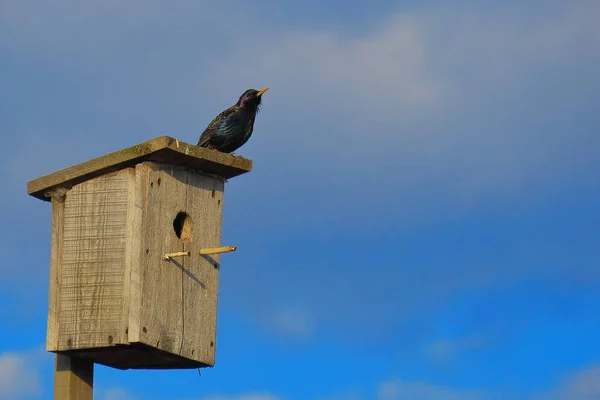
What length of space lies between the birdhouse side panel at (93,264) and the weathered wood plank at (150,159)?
61 mm

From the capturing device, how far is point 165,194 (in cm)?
795

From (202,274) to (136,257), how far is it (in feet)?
1.85

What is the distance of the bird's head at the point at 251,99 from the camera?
941 centimetres

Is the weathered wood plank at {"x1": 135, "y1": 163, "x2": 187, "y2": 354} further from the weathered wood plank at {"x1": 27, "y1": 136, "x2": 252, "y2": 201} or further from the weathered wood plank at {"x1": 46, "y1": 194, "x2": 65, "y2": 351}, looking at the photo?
the weathered wood plank at {"x1": 46, "y1": 194, "x2": 65, "y2": 351}

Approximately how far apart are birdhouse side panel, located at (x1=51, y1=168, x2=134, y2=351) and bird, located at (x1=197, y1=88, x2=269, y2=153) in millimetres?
1264

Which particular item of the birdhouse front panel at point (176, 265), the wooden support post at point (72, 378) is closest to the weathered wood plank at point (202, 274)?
the birdhouse front panel at point (176, 265)

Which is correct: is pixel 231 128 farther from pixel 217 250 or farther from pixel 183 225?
pixel 217 250

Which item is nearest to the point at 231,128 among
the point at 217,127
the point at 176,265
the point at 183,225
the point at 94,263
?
the point at 217,127

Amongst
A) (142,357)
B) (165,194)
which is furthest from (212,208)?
(142,357)

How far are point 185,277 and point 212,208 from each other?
51cm

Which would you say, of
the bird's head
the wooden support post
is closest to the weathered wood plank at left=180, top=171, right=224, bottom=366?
the wooden support post

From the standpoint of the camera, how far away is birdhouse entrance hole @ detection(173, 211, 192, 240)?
8094mm

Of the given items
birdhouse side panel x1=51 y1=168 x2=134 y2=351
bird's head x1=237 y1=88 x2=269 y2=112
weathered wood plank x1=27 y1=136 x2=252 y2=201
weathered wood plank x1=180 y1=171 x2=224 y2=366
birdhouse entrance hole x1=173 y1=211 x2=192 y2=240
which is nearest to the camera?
birdhouse side panel x1=51 y1=168 x2=134 y2=351

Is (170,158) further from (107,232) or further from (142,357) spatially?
(142,357)
